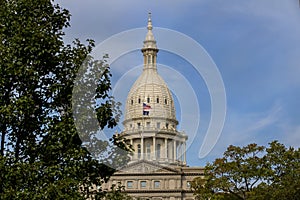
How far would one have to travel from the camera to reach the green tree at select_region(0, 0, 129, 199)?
1731 cm

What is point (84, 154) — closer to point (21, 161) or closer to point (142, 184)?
point (21, 161)

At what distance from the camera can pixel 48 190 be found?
16781 mm

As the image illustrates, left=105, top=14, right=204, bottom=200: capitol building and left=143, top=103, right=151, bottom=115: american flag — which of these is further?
left=143, top=103, right=151, bottom=115: american flag

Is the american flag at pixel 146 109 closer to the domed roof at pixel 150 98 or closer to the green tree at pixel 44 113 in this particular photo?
the domed roof at pixel 150 98

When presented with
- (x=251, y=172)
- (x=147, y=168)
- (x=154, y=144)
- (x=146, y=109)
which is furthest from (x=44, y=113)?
(x=154, y=144)

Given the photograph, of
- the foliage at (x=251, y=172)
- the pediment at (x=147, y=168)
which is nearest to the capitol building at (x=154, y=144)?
the pediment at (x=147, y=168)

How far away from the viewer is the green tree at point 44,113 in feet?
56.8

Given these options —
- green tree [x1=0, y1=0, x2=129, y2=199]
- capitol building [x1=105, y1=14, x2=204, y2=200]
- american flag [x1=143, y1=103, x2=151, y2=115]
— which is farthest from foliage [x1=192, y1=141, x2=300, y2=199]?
american flag [x1=143, y1=103, x2=151, y2=115]

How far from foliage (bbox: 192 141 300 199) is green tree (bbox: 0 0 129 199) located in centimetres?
2546

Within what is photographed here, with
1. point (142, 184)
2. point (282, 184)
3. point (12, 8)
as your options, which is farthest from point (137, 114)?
point (12, 8)

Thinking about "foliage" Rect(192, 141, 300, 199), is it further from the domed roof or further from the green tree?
the domed roof

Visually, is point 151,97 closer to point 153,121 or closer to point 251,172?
point 153,121

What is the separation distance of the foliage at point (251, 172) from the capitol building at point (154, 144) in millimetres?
57649

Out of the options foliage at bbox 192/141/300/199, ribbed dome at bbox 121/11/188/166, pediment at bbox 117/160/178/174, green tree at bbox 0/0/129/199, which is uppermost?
ribbed dome at bbox 121/11/188/166
